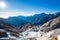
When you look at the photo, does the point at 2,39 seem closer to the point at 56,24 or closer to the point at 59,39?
the point at 59,39

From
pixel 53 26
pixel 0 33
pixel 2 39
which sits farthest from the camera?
pixel 53 26

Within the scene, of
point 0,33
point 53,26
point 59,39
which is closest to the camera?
point 59,39

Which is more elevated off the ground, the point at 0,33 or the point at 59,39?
the point at 0,33

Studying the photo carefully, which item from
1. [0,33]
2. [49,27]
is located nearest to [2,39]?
[0,33]

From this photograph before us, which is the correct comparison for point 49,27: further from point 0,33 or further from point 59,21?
point 0,33

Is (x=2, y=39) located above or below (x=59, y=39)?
above

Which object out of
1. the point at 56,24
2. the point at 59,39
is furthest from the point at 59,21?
the point at 59,39

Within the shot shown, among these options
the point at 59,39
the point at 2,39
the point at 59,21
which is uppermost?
the point at 59,21

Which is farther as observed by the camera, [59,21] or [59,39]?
[59,21]

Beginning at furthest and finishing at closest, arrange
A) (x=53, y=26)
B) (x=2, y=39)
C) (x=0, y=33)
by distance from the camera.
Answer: (x=53, y=26)
(x=0, y=33)
(x=2, y=39)

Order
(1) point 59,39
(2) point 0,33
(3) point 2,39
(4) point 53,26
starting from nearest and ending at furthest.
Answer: (1) point 59,39 < (3) point 2,39 < (2) point 0,33 < (4) point 53,26
